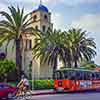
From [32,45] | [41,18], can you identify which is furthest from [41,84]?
[41,18]

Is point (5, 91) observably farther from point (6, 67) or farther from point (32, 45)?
point (32, 45)

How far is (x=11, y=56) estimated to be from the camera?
6700 centimetres

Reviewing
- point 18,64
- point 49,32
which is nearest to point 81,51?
point 49,32

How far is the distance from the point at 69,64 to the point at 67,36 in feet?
15.8

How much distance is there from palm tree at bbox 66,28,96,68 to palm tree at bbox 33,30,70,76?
161 cm

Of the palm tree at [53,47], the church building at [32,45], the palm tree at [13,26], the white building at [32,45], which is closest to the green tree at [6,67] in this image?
the palm tree at [13,26]

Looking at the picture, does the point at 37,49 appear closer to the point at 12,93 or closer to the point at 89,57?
the point at 89,57

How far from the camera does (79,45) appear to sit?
6034cm

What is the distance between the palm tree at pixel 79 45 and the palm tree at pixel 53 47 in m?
1.61

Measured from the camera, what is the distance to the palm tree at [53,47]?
57.4 metres

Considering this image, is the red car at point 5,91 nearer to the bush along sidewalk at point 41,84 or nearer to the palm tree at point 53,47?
the bush along sidewalk at point 41,84

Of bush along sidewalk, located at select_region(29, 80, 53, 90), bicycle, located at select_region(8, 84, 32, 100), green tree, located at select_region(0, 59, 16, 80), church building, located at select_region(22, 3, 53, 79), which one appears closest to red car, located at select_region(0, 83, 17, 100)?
bicycle, located at select_region(8, 84, 32, 100)

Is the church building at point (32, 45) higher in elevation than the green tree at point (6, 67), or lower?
higher

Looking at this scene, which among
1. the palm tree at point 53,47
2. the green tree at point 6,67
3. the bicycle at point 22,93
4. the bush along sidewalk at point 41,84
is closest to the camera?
the bicycle at point 22,93
